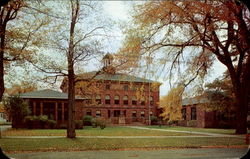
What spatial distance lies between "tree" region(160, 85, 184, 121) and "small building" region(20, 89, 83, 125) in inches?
159

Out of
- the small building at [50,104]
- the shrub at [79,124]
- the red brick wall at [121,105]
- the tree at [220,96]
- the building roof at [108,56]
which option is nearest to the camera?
the small building at [50,104]

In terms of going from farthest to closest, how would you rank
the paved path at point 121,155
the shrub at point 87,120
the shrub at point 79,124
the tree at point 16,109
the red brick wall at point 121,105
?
the shrub at point 87,120 → the red brick wall at point 121,105 → the shrub at point 79,124 → the tree at point 16,109 → the paved path at point 121,155

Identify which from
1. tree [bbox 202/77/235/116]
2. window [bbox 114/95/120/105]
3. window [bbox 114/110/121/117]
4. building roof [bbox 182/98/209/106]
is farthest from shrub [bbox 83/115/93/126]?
tree [bbox 202/77/235/116]

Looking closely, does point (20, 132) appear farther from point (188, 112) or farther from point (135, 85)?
point (188, 112)

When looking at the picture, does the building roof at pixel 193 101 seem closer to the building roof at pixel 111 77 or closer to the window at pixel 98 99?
the building roof at pixel 111 77

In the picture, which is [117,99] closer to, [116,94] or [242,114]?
[116,94]

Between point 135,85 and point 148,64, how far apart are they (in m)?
1.01

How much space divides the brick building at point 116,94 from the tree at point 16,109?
1862mm

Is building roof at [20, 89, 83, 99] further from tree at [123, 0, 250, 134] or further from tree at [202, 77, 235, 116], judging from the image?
tree at [202, 77, 235, 116]

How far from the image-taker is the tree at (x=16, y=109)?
933 cm

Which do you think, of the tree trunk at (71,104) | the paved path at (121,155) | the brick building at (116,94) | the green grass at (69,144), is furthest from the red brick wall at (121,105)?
the paved path at (121,155)

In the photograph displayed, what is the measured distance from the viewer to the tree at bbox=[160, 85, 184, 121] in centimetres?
1302

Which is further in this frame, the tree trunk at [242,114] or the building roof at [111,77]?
the tree trunk at [242,114]

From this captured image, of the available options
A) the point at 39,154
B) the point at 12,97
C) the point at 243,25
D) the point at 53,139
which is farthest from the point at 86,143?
the point at 243,25
